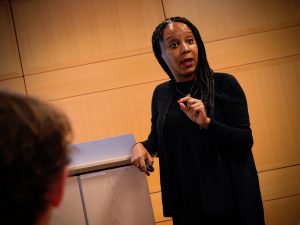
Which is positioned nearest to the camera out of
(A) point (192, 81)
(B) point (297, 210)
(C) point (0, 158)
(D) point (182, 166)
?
(C) point (0, 158)

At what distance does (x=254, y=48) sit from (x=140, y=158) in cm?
171

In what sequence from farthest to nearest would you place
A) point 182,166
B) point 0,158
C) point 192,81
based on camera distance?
point 192,81 < point 182,166 < point 0,158

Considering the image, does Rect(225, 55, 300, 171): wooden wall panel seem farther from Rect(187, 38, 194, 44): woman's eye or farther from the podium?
the podium

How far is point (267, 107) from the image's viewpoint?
252 cm

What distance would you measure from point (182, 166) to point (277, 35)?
1790 mm

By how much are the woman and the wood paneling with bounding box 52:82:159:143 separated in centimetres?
118

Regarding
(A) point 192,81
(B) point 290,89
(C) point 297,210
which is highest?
(A) point 192,81

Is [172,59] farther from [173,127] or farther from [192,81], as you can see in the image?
[173,127]

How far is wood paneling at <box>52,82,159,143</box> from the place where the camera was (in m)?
2.52

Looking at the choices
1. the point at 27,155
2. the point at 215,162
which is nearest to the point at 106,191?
the point at 215,162


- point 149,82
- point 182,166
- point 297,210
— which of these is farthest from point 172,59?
point 297,210

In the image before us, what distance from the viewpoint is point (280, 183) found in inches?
98.7

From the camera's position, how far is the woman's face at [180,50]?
1275mm

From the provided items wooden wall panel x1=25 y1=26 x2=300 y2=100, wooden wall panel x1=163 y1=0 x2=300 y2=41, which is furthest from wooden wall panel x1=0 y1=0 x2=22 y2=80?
wooden wall panel x1=163 y1=0 x2=300 y2=41
